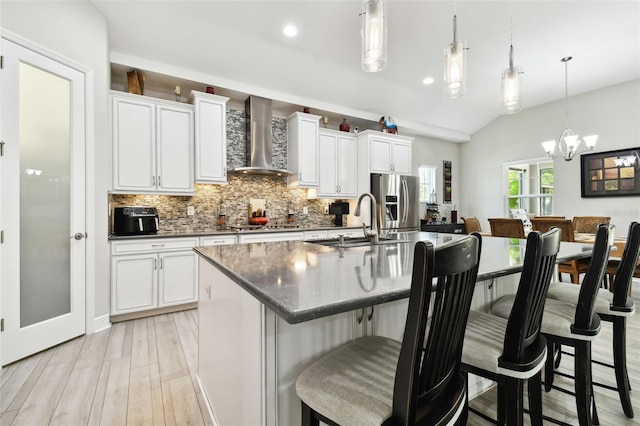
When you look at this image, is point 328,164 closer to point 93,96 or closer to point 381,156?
point 381,156

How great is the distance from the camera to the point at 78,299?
276 centimetres

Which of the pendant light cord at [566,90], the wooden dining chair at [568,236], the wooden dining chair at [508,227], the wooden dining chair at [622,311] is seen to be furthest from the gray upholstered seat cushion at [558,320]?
the pendant light cord at [566,90]

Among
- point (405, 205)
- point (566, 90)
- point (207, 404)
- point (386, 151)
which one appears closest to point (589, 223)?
point (566, 90)

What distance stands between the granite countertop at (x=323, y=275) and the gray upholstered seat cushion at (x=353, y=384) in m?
0.26

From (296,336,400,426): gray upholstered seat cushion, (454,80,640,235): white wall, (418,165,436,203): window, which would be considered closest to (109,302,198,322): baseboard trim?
(296,336,400,426): gray upholstered seat cushion

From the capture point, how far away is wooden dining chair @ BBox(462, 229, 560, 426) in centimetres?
102

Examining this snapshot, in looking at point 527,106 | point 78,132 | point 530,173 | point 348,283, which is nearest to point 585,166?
point 530,173

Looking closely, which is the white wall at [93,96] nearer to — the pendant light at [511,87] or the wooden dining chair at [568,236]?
the pendant light at [511,87]

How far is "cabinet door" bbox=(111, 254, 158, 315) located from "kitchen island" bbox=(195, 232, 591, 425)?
6.96ft

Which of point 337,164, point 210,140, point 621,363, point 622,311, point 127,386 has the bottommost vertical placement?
point 127,386

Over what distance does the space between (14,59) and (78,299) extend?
2059mm

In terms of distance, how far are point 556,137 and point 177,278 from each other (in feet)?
22.4

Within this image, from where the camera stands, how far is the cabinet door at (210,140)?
3.82 m

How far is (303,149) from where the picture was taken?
468 centimetres
